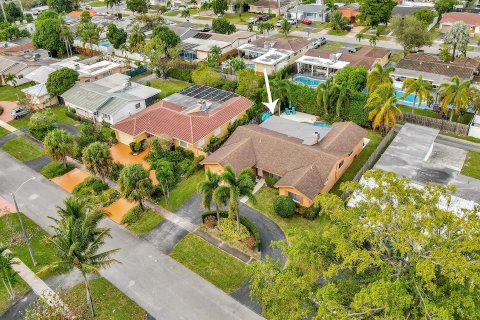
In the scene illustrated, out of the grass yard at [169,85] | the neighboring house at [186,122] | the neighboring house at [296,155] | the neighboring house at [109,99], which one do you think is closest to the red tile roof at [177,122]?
the neighboring house at [186,122]

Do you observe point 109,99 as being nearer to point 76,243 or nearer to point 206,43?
point 206,43

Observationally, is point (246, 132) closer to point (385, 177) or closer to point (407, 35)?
point (385, 177)

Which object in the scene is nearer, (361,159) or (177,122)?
(361,159)

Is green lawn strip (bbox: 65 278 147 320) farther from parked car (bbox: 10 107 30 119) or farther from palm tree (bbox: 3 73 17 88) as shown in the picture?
palm tree (bbox: 3 73 17 88)

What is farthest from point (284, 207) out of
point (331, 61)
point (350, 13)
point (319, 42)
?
point (350, 13)

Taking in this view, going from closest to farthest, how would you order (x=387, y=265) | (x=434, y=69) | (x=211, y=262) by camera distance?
(x=387, y=265)
(x=211, y=262)
(x=434, y=69)

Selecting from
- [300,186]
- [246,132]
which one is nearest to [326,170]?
[300,186]

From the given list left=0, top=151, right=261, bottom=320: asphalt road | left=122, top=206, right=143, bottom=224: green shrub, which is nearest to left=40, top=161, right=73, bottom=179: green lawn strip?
left=0, top=151, right=261, bottom=320: asphalt road
